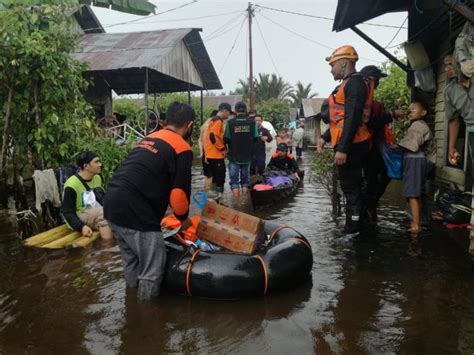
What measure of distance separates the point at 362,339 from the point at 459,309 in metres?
1.09

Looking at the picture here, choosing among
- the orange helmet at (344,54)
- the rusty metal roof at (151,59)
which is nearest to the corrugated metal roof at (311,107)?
the rusty metal roof at (151,59)

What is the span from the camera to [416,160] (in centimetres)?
629

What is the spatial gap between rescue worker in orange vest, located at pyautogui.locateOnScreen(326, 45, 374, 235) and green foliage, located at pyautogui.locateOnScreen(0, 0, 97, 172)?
4276 millimetres

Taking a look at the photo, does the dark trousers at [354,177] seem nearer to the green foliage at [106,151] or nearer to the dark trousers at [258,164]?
the green foliage at [106,151]

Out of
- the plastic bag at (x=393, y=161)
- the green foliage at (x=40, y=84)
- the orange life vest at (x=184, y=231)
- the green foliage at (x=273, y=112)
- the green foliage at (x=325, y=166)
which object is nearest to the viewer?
the orange life vest at (x=184, y=231)

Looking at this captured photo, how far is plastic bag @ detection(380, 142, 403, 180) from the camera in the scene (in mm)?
6465

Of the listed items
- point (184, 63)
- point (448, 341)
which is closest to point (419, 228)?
point (448, 341)

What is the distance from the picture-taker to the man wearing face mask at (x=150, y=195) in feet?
13.2

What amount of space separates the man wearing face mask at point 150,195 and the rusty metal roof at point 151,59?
321 inches

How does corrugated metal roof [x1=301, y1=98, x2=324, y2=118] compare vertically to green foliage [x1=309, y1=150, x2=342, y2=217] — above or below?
above

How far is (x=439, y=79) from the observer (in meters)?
7.70

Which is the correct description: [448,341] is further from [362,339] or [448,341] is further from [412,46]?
[412,46]

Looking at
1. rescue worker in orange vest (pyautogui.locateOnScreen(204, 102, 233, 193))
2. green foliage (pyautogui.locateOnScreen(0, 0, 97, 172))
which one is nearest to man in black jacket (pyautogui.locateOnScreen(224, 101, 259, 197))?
rescue worker in orange vest (pyautogui.locateOnScreen(204, 102, 233, 193))

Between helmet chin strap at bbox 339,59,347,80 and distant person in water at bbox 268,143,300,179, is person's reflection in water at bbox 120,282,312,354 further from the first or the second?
distant person in water at bbox 268,143,300,179
